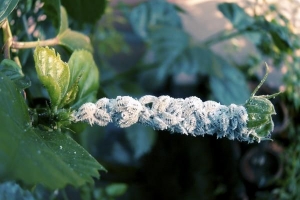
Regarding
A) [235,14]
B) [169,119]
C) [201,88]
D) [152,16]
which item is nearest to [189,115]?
[169,119]

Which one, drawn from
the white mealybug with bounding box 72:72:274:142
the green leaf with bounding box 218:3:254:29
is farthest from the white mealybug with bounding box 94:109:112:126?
the green leaf with bounding box 218:3:254:29

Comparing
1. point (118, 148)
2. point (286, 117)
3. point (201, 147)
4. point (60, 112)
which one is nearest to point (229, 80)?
point (286, 117)

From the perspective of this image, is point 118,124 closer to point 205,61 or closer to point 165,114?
point 165,114

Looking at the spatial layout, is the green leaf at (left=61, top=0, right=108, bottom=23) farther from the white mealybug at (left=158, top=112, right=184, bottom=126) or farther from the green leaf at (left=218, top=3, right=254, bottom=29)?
the green leaf at (left=218, top=3, right=254, bottom=29)

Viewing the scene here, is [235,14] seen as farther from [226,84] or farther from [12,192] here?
[12,192]

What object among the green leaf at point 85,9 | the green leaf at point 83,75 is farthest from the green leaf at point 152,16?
the green leaf at point 83,75

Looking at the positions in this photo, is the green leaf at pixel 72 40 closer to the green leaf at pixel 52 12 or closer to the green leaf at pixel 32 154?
the green leaf at pixel 52 12
